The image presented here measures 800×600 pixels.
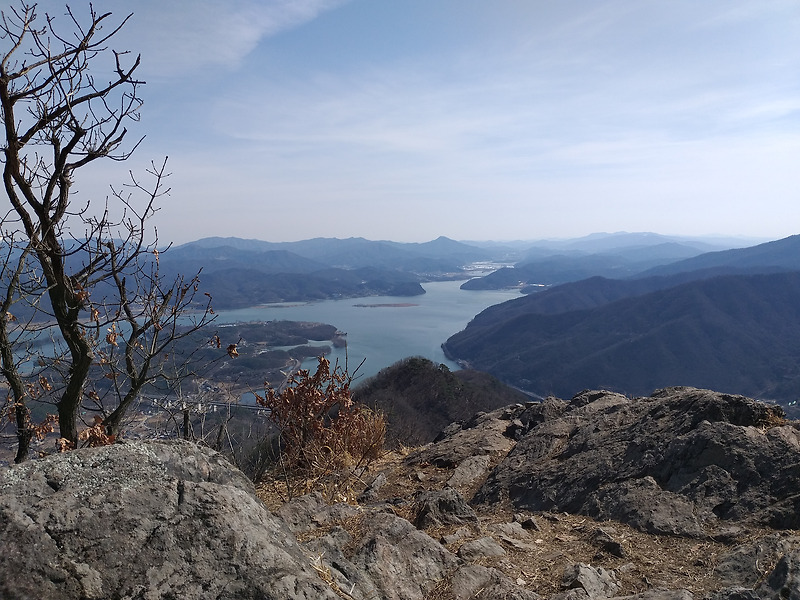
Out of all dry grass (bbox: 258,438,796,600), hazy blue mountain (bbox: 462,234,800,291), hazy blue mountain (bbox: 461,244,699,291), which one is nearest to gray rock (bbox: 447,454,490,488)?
dry grass (bbox: 258,438,796,600)

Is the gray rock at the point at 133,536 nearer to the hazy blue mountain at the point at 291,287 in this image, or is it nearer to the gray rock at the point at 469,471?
the gray rock at the point at 469,471

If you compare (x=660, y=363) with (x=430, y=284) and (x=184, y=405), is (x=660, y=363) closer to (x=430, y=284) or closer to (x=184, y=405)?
(x=184, y=405)

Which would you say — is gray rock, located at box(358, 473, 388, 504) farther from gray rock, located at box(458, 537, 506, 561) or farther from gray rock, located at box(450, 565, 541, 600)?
gray rock, located at box(450, 565, 541, 600)

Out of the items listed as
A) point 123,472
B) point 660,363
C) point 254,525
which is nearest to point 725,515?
point 254,525

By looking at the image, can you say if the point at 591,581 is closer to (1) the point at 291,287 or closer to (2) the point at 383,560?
(2) the point at 383,560

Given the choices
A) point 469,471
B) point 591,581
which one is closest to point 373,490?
point 469,471
